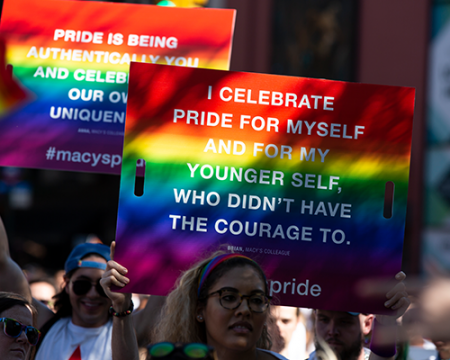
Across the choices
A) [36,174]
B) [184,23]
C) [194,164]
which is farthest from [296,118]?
[36,174]

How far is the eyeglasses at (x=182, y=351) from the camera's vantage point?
167cm

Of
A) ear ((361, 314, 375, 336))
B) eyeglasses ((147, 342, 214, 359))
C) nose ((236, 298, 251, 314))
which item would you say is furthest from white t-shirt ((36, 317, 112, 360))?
eyeglasses ((147, 342, 214, 359))

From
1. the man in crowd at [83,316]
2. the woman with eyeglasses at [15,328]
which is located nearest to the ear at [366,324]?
the man in crowd at [83,316]

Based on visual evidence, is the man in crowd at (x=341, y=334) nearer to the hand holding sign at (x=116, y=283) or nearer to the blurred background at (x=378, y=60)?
the hand holding sign at (x=116, y=283)

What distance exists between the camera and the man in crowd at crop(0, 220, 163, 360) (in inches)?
132

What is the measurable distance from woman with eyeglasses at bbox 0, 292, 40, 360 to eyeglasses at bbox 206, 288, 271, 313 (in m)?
0.78

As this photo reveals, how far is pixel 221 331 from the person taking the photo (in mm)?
2400

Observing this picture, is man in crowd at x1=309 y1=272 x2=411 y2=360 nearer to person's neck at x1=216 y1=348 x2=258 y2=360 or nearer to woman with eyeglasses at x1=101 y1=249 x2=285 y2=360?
woman with eyeglasses at x1=101 y1=249 x2=285 y2=360

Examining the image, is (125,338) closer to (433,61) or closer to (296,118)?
(296,118)

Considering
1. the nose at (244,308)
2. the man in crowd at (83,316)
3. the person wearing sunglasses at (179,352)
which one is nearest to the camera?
the person wearing sunglasses at (179,352)

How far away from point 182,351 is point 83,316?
6.26ft

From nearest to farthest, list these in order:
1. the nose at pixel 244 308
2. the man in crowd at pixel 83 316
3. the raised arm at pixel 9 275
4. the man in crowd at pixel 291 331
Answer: the nose at pixel 244 308 → the raised arm at pixel 9 275 → the man in crowd at pixel 83 316 → the man in crowd at pixel 291 331

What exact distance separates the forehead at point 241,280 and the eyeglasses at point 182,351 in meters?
0.72

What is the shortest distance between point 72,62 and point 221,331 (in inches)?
77.8
